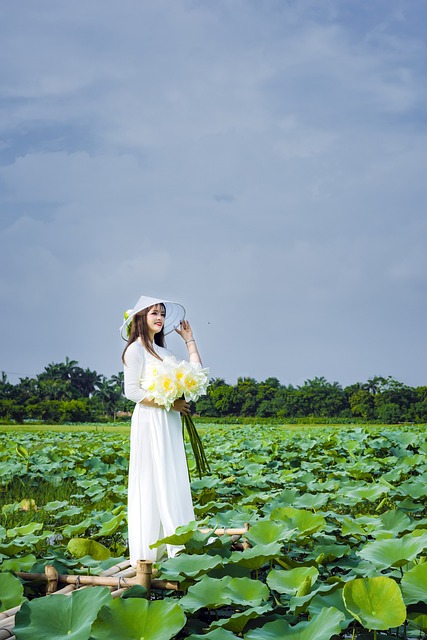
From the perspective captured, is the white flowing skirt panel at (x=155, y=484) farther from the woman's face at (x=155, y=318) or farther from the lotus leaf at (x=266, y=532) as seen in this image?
the lotus leaf at (x=266, y=532)

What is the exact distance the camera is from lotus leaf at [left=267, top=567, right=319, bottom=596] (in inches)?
85.4

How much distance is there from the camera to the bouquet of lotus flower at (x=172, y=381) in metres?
2.97

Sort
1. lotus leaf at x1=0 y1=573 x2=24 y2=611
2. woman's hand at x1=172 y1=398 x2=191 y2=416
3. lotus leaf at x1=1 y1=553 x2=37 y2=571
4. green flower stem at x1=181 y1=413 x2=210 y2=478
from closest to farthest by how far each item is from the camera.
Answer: lotus leaf at x1=0 y1=573 x2=24 y2=611 → lotus leaf at x1=1 y1=553 x2=37 y2=571 → woman's hand at x1=172 y1=398 x2=191 y2=416 → green flower stem at x1=181 y1=413 x2=210 y2=478

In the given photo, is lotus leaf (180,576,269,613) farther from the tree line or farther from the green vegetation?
the tree line

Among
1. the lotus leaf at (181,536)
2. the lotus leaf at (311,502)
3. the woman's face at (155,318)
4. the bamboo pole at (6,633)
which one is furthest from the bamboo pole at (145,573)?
the lotus leaf at (311,502)

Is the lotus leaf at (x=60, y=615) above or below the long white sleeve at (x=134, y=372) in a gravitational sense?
below

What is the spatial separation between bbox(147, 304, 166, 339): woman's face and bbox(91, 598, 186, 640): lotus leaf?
1481 mm

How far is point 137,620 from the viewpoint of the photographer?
6.25 ft

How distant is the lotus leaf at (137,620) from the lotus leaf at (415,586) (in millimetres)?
748

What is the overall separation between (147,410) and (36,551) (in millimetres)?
1233

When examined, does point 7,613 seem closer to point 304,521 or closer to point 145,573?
point 145,573

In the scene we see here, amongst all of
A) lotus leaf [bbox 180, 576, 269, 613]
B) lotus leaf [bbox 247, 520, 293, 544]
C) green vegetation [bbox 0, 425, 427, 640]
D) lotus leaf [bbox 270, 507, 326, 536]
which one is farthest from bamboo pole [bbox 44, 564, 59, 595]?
lotus leaf [bbox 270, 507, 326, 536]

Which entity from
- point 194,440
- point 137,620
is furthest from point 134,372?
point 137,620

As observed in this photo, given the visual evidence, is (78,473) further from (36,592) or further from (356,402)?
(356,402)
